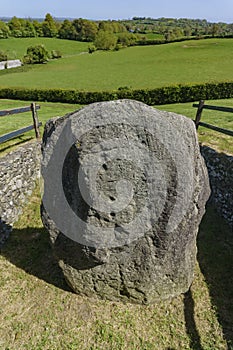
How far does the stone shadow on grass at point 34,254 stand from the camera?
5215 millimetres

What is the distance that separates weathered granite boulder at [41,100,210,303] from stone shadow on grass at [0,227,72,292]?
2.29 feet

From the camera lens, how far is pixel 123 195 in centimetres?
386

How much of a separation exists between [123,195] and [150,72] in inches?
1068

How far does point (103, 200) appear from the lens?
3828mm

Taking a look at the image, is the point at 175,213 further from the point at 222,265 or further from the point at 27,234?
the point at 27,234

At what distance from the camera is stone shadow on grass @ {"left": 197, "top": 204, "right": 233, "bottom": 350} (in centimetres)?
462

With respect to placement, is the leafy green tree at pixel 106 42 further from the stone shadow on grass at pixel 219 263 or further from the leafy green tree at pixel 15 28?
the stone shadow on grass at pixel 219 263

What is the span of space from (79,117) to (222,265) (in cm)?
416

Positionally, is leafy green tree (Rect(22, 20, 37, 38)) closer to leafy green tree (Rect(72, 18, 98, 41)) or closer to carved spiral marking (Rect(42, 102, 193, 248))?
leafy green tree (Rect(72, 18, 98, 41))

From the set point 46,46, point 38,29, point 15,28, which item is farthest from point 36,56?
point 38,29

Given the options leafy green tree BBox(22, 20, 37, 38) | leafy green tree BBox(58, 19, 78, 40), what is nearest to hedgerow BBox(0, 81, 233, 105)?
leafy green tree BBox(58, 19, 78, 40)

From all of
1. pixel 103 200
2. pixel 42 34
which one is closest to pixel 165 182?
pixel 103 200

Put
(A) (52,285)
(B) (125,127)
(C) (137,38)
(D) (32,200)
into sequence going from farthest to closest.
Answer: (C) (137,38) → (D) (32,200) → (A) (52,285) → (B) (125,127)

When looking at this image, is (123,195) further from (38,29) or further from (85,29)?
(38,29)
